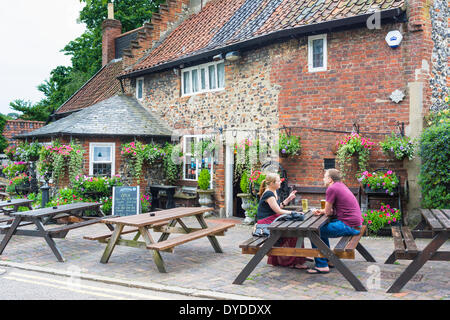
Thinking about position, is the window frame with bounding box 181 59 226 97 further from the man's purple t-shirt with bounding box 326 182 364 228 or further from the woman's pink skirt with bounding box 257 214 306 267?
the man's purple t-shirt with bounding box 326 182 364 228

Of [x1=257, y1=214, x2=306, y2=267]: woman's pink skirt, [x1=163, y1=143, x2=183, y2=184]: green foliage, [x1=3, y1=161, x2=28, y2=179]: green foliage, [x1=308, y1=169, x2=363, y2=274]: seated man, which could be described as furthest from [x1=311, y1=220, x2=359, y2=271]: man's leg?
[x1=3, y1=161, x2=28, y2=179]: green foliage

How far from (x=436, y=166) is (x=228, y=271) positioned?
5.35 meters

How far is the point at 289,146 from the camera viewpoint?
1093 centimetres

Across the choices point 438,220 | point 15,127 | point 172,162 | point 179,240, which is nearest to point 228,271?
point 179,240

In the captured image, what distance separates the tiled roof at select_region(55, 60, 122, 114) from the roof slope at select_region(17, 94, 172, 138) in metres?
2.63

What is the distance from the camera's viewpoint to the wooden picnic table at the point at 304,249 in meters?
5.59

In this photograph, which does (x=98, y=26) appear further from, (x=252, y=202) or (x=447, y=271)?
(x=447, y=271)

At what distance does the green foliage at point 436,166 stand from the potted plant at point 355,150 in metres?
1.19

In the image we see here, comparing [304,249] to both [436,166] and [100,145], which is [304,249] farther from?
[100,145]

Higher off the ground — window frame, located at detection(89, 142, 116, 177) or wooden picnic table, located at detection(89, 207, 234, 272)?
window frame, located at detection(89, 142, 116, 177)

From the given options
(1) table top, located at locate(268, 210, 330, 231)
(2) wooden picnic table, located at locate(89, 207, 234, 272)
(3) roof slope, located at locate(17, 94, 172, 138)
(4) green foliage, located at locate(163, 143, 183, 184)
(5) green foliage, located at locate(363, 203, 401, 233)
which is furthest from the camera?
(4) green foliage, located at locate(163, 143, 183, 184)

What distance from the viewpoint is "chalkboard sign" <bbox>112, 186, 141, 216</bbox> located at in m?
12.5

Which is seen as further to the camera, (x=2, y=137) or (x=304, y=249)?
(x=2, y=137)
